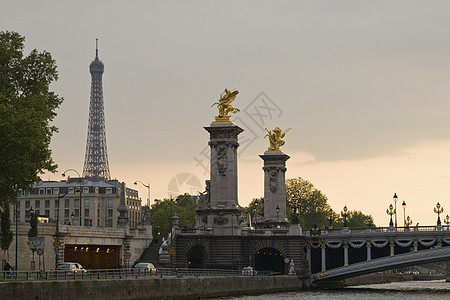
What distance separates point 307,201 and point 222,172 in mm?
73181

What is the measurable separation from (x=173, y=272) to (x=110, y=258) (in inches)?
994

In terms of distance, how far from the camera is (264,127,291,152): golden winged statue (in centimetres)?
14493

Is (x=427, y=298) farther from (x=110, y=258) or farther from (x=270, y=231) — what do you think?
(x=110, y=258)

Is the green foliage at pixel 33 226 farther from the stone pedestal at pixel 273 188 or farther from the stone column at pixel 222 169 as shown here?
the stone pedestal at pixel 273 188

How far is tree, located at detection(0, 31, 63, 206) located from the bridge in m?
50.5

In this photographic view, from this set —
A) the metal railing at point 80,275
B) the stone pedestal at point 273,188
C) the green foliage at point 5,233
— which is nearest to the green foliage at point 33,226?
the green foliage at point 5,233

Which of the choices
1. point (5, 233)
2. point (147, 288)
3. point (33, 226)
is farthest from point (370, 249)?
point (147, 288)

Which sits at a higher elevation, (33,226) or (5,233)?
(33,226)

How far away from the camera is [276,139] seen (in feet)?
479

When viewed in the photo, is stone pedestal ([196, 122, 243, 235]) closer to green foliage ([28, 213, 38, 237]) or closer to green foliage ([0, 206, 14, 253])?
green foliage ([28, 213, 38, 237])

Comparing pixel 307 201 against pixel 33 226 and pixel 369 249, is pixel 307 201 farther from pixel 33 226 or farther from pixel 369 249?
pixel 33 226

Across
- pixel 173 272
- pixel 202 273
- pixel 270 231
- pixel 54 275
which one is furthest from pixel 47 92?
pixel 270 231

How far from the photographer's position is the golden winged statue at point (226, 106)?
379 ft

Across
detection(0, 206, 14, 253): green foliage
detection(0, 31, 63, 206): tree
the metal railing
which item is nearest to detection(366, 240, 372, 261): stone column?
the metal railing
